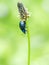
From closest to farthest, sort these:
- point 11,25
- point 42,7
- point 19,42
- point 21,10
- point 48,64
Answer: point 21,10, point 48,64, point 19,42, point 11,25, point 42,7

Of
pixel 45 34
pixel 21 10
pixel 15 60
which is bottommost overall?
pixel 15 60

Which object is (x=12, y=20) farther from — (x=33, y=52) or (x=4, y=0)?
(x=33, y=52)

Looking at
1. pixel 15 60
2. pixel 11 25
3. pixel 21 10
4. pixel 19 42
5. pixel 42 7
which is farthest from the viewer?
pixel 42 7

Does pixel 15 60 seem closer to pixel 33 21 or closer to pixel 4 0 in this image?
pixel 33 21

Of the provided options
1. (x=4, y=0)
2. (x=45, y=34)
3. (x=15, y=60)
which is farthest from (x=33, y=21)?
(x=15, y=60)

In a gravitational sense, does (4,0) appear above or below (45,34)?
above

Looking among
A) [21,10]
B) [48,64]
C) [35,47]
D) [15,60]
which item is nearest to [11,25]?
[35,47]

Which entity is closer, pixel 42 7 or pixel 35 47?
pixel 35 47
